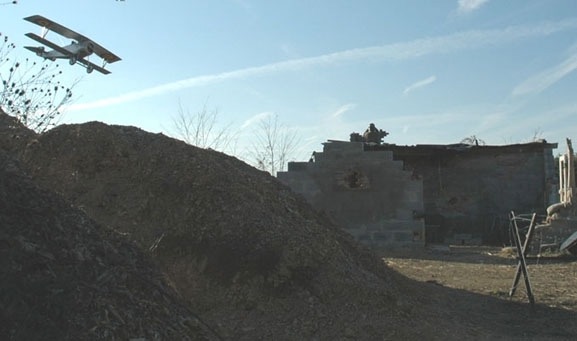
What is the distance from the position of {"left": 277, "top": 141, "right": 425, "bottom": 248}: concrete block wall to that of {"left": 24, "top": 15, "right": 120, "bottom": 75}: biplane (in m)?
7.17

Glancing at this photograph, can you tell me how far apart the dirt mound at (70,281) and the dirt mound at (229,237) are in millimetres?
1222

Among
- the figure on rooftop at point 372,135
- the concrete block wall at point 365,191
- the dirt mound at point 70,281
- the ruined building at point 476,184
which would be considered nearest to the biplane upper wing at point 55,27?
the dirt mound at point 70,281

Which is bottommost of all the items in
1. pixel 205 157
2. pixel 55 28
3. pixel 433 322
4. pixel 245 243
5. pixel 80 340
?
pixel 433 322

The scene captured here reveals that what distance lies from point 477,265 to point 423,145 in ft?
28.5

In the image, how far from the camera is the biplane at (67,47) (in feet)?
21.8

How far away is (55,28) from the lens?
7.56 m

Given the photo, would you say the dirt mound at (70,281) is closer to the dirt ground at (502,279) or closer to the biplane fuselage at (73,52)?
the biplane fuselage at (73,52)

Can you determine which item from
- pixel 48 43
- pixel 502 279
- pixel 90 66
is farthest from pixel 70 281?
pixel 502 279

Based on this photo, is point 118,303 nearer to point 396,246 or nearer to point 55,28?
point 55,28

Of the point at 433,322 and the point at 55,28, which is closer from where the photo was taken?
the point at 433,322

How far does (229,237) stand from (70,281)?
2.72 metres

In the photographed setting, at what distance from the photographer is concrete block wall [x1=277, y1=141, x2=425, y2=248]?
45.0 ft

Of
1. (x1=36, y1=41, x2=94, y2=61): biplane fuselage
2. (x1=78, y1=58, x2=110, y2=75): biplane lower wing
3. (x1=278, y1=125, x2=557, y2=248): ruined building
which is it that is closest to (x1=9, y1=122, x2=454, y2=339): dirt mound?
(x1=78, y1=58, x2=110, y2=75): biplane lower wing

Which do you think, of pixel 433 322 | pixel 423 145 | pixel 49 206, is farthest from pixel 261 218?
pixel 423 145
